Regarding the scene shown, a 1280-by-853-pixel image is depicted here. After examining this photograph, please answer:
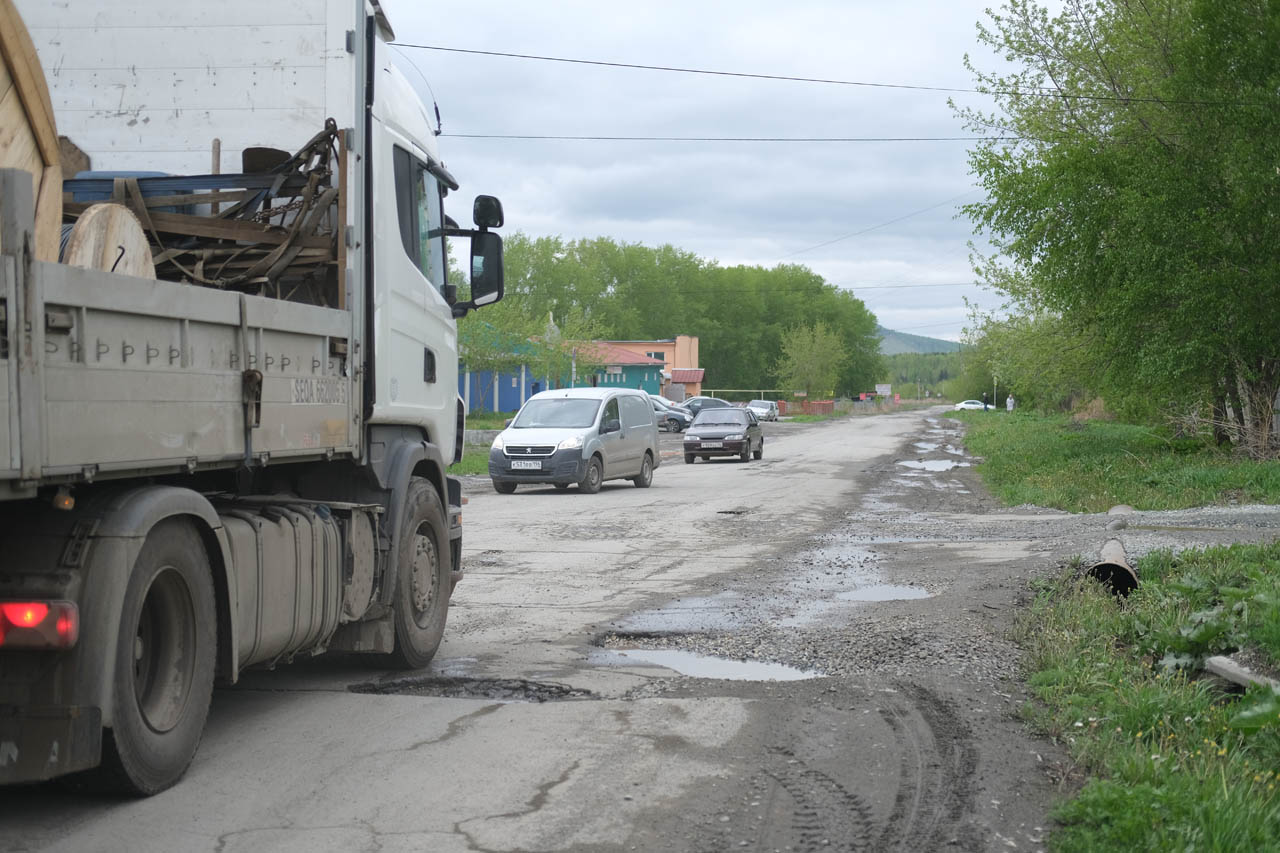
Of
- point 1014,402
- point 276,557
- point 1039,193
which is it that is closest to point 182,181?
point 276,557

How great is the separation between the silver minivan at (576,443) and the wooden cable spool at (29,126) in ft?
53.9

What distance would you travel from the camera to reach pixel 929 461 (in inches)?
1325

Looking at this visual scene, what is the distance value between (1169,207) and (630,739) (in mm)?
19219

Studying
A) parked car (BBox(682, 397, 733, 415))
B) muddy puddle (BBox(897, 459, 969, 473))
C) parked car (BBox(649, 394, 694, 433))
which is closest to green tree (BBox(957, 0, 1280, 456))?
muddy puddle (BBox(897, 459, 969, 473))

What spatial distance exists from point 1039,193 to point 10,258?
21677 mm

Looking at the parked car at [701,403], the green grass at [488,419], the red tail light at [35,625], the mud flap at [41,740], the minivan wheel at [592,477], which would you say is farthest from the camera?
the parked car at [701,403]

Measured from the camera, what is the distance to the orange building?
95875 millimetres

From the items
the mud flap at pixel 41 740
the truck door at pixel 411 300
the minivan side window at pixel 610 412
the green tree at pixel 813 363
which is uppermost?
the green tree at pixel 813 363

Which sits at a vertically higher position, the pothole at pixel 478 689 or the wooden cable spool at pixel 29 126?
the wooden cable spool at pixel 29 126

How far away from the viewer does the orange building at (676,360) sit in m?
95.9

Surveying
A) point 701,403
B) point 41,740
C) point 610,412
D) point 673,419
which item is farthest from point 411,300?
point 701,403

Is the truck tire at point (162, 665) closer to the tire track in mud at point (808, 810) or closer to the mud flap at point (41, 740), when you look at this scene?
the mud flap at point (41, 740)

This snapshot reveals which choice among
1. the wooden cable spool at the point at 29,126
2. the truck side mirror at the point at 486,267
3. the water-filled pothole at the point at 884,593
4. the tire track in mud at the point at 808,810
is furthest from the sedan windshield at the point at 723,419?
the wooden cable spool at the point at 29,126

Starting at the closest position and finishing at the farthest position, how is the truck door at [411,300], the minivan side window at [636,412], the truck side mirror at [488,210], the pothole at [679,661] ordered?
the truck door at [411,300] → the pothole at [679,661] → the truck side mirror at [488,210] → the minivan side window at [636,412]
